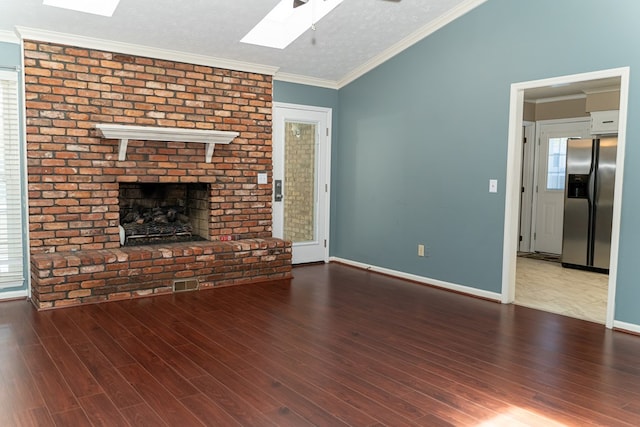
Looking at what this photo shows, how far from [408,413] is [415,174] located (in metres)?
3.32

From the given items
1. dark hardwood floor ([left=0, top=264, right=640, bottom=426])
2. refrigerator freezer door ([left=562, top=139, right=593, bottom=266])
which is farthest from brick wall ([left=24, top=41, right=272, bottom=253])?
refrigerator freezer door ([left=562, top=139, right=593, bottom=266])

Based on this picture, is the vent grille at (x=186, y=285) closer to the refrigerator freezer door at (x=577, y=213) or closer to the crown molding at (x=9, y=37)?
A: the crown molding at (x=9, y=37)

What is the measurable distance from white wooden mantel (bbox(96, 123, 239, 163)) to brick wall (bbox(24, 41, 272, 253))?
0.19 metres

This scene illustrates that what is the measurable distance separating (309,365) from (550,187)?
5.68m

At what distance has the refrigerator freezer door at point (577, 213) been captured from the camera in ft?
19.8

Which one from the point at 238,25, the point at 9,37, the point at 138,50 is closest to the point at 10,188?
the point at 9,37

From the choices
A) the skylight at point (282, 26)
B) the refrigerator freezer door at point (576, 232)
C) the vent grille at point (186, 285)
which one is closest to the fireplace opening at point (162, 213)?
the vent grille at point (186, 285)

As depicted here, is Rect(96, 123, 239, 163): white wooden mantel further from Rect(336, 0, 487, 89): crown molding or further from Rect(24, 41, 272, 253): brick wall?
Rect(336, 0, 487, 89): crown molding

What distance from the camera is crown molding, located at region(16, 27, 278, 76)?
4184mm

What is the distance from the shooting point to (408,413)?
2.37m

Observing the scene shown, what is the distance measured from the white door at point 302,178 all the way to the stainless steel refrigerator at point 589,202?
309 centimetres

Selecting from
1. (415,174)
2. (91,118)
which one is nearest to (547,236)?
(415,174)

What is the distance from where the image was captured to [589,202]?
6.03m

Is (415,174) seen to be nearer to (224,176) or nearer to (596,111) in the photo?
(224,176)
